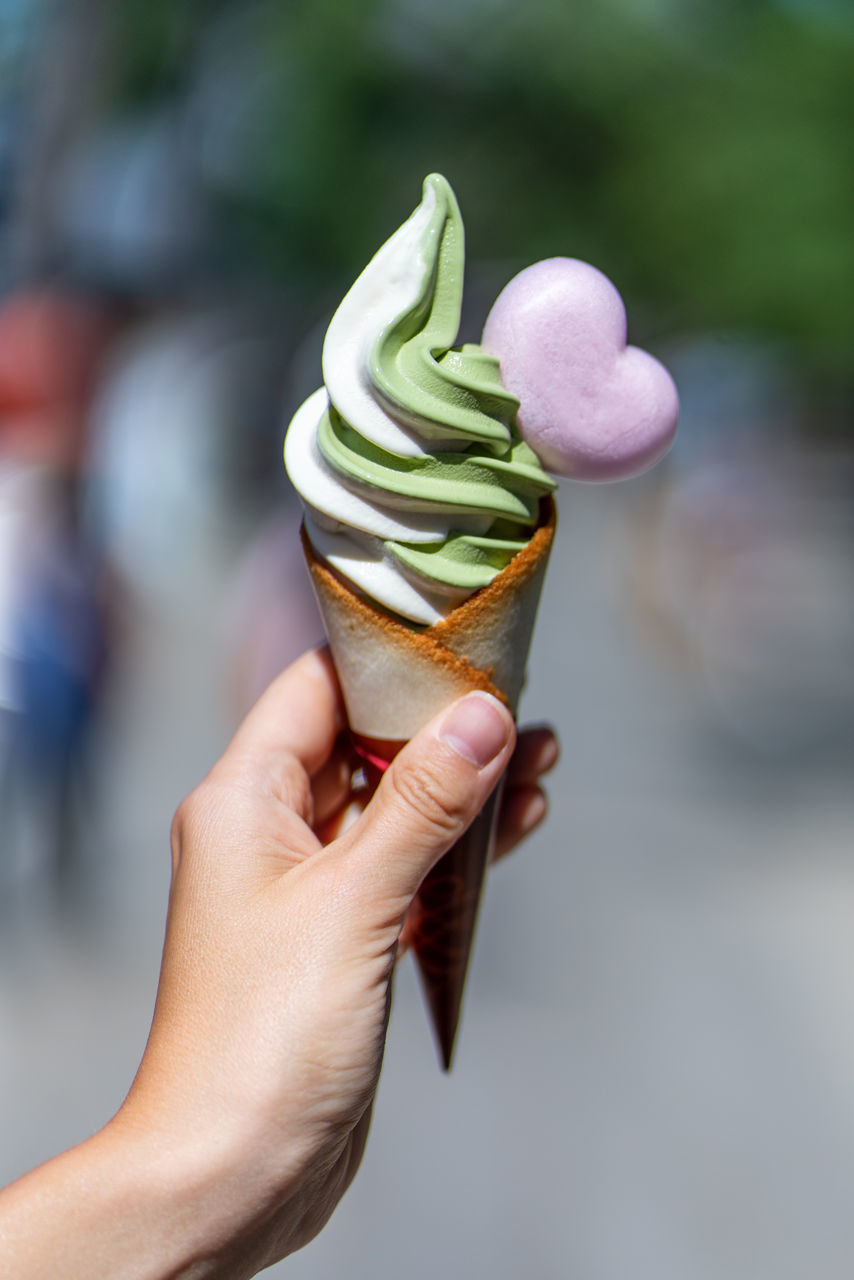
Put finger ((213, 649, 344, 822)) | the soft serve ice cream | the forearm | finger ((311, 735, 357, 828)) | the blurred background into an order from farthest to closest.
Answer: the blurred background < finger ((311, 735, 357, 828)) < finger ((213, 649, 344, 822)) < the soft serve ice cream < the forearm

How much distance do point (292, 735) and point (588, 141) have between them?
1204 cm

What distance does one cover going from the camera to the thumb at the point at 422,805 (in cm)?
140

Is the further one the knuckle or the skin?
the knuckle

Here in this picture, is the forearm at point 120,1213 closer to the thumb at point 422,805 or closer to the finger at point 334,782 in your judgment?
the thumb at point 422,805

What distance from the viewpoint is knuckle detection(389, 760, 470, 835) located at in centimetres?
142

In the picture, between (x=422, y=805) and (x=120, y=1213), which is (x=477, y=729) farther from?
(x=120, y=1213)

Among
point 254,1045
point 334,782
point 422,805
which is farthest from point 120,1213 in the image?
point 334,782

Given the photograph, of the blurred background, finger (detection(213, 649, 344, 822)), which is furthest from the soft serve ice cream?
the blurred background

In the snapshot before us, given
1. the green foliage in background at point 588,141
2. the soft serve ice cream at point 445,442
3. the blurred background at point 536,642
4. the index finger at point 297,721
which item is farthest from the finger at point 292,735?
the green foliage in background at point 588,141

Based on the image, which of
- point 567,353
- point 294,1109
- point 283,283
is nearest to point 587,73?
point 283,283

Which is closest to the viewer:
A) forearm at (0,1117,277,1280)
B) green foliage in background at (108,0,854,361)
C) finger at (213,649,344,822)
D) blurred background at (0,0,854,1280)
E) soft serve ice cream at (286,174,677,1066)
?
forearm at (0,1117,277,1280)

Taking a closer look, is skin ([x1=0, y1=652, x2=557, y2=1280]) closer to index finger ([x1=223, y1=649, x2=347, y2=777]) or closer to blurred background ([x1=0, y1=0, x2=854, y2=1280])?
index finger ([x1=223, y1=649, x2=347, y2=777])

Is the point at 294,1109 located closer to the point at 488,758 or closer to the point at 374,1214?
the point at 488,758

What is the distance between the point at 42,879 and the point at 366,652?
104 inches
